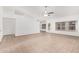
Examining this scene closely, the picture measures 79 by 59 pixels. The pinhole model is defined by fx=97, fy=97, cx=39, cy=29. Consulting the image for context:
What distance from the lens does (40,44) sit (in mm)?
1628

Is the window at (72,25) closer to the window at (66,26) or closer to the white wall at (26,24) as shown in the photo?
the window at (66,26)

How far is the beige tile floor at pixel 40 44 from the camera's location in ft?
5.24

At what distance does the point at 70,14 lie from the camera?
1613 mm

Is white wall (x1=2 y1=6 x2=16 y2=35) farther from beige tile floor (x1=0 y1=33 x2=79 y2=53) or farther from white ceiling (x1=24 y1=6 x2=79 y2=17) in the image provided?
white ceiling (x1=24 y1=6 x2=79 y2=17)

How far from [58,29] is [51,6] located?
1.33ft

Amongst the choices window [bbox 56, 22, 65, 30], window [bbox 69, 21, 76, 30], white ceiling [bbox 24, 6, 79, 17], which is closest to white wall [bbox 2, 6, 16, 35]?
white ceiling [bbox 24, 6, 79, 17]

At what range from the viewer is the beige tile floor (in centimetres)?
160

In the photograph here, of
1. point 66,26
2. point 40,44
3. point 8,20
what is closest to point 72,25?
point 66,26

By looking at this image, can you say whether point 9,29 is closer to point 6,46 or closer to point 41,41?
point 6,46
